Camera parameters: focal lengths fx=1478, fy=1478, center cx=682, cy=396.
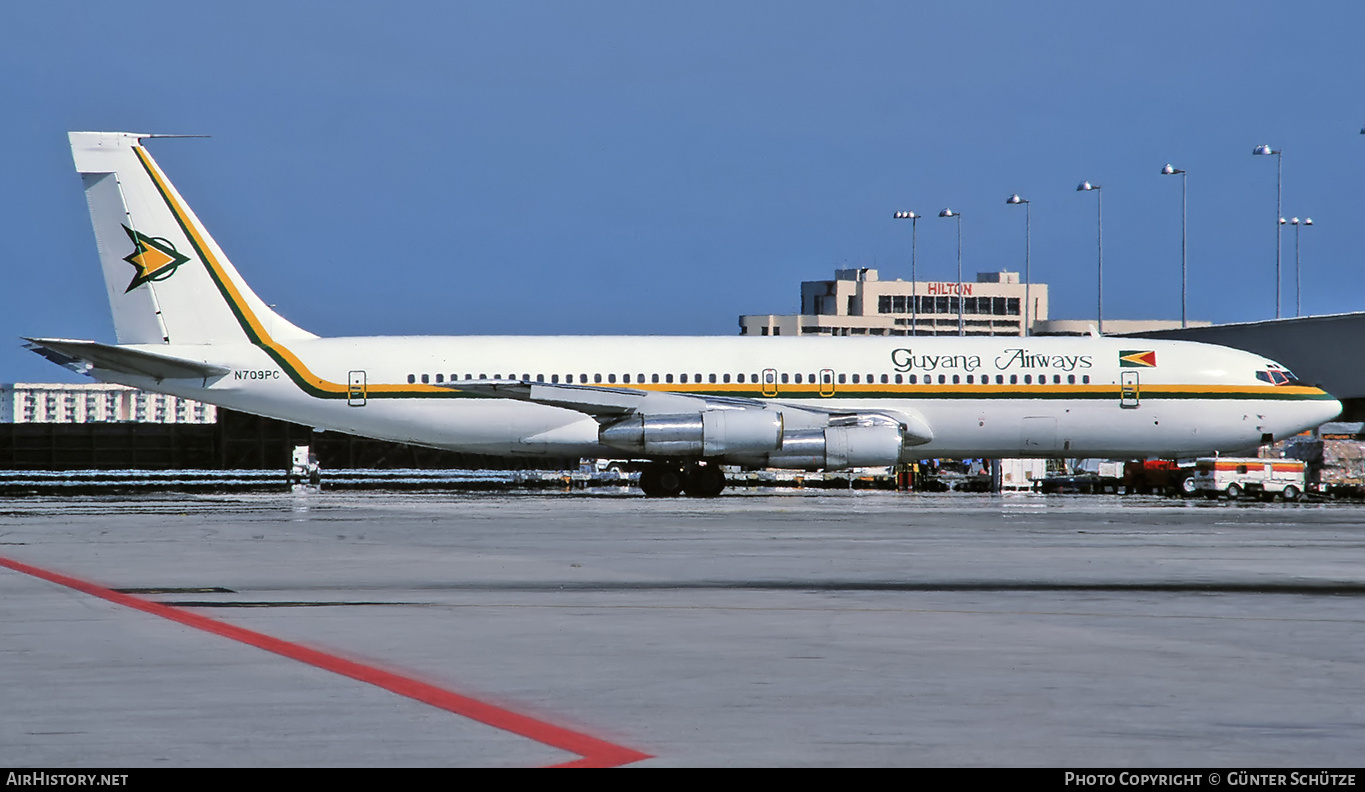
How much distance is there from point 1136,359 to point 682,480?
13481mm

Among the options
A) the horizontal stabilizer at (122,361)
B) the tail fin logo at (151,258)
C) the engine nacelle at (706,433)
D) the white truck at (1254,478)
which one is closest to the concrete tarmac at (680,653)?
the engine nacelle at (706,433)

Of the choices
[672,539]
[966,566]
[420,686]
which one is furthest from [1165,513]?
[420,686]

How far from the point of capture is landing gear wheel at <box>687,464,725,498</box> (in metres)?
42.5

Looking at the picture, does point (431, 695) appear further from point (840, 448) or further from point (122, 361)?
point (122, 361)

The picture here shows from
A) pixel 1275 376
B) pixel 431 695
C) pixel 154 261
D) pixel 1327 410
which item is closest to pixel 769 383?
pixel 1275 376

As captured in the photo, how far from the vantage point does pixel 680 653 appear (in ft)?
34.8

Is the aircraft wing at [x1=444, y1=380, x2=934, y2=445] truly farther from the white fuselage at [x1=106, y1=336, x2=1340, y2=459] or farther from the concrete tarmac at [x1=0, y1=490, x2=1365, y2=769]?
the concrete tarmac at [x1=0, y1=490, x2=1365, y2=769]

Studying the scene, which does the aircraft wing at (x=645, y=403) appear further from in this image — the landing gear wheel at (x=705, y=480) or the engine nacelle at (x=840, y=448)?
the landing gear wheel at (x=705, y=480)

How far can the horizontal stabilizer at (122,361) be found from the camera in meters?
38.3

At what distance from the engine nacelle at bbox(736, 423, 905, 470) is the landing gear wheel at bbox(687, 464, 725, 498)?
2.48m

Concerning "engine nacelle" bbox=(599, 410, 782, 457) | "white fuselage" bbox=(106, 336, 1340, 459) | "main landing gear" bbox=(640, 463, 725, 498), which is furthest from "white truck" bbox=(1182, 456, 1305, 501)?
"engine nacelle" bbox=(599, 410, 782, 457)

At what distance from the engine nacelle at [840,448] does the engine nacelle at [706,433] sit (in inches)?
17.4
